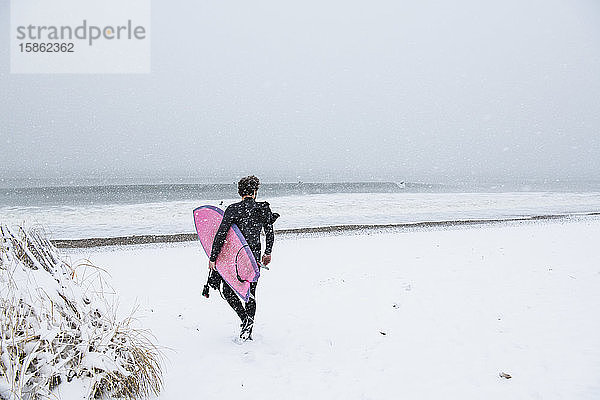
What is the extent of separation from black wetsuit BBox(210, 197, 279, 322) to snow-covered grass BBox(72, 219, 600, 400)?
2.20 feet

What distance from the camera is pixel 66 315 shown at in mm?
3229

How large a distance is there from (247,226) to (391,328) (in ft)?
8.90

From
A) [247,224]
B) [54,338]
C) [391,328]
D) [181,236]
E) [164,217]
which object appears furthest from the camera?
[164,217]

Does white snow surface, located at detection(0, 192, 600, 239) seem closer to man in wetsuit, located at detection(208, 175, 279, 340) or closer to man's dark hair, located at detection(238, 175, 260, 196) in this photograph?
man in wetsuit, located at detection(208, 175, 279, 340)

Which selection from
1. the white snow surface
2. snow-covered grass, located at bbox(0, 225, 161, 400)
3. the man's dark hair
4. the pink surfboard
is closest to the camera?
snow-covered grass, located at bbox(0, 225, 161, 400)

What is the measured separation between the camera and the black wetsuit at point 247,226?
4984 mm

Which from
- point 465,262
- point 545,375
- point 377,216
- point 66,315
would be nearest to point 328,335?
point 545,375

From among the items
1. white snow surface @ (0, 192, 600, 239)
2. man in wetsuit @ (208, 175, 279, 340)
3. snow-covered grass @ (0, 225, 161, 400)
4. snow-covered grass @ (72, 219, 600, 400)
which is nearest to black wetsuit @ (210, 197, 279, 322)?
man in wetsuit @ (208, 175, 279, 340)

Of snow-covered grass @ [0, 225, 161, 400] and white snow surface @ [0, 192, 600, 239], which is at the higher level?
snow-covered grass @ [0, 225, 161, 400]

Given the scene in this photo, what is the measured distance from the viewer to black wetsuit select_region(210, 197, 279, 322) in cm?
498

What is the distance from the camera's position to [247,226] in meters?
5.08

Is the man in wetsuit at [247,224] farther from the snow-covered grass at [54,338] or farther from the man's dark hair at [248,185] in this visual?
the snow-covered grass at [54,338]

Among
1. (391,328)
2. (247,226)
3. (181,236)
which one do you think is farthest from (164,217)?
(391,328)

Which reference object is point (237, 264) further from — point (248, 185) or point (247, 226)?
point (248, 185)
